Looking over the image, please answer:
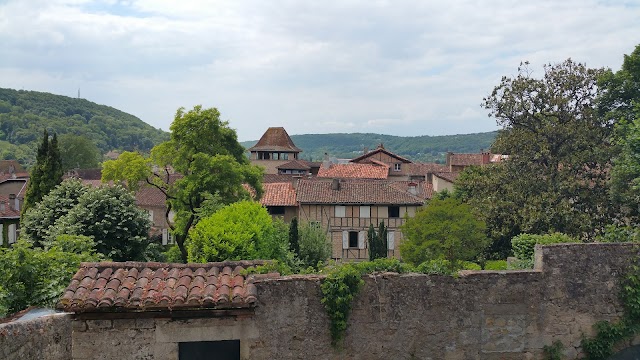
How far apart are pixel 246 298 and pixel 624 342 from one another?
6.72 meters

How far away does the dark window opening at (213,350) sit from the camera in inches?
355

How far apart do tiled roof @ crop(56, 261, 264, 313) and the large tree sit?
22.9 metres

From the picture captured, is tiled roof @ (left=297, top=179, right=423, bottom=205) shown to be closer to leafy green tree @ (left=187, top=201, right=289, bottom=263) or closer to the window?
the window

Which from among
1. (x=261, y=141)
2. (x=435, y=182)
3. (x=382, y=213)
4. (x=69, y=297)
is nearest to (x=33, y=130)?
(x=261, y=141)

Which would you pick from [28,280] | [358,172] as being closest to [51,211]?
[28,280]

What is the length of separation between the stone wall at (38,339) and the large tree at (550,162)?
2481 cm

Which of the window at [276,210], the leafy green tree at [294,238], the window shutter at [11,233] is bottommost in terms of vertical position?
the window shutter at [11,233]

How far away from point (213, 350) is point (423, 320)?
341cm

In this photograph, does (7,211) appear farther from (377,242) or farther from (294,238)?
(377,242)

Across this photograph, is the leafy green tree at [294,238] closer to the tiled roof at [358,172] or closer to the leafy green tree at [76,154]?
the tiled roof at [358,172]

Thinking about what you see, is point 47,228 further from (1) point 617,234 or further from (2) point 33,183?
(1) point 617,234

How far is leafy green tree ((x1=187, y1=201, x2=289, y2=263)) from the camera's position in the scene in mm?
18688

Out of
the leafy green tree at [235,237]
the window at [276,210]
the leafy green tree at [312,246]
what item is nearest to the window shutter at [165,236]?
the window at [276,210]

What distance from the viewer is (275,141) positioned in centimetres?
9650
